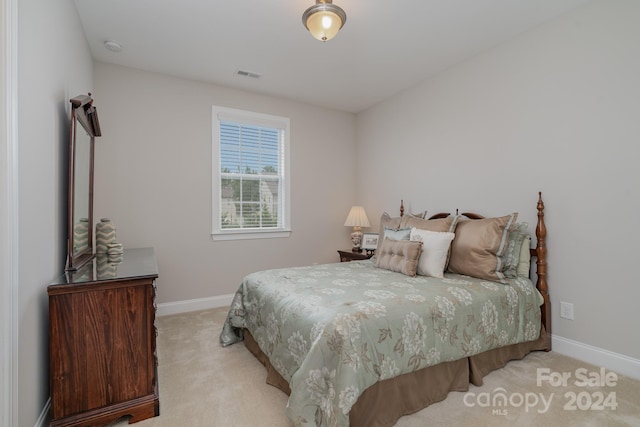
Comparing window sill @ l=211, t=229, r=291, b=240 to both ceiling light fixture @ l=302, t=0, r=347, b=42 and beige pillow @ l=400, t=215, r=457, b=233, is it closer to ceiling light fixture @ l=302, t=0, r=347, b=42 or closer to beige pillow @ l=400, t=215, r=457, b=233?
beige pillow @ l=400, t=215, r=457, b=233

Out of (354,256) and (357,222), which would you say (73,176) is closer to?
(354,256)

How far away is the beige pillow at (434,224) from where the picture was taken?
9.35ft

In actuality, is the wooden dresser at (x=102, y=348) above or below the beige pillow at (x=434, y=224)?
below

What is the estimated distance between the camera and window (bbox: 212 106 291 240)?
12.7 feet

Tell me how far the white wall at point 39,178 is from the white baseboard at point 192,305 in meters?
1.75

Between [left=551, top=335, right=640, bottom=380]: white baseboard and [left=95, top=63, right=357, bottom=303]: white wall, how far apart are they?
2.88 m

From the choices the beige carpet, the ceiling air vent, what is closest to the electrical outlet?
the beige carpet

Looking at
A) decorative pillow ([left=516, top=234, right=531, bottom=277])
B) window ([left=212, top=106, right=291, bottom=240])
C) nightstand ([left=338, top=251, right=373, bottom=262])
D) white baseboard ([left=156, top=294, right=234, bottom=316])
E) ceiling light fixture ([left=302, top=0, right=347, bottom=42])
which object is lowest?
white baseboard ([left=156, top=294, right=234, bottom=316])

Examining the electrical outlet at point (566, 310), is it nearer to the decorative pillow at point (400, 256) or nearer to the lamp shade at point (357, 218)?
the decorative pillow at point (400, 256)

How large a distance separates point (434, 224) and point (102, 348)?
261cm

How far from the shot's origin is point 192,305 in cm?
367

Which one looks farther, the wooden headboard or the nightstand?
the nightstand

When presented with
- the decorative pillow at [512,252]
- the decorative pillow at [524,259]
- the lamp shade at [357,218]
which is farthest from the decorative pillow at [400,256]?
the lamp shade at [357,218]

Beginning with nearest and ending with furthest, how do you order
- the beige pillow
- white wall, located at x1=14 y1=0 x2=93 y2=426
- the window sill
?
white wall, located at x1=14 y1=0 x2=93 y2=426 → the beige pillow → the window sill
